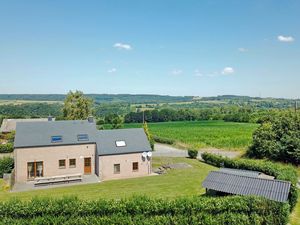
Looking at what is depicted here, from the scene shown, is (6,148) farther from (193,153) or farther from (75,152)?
(193,153)

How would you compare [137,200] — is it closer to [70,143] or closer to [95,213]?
[95,213]

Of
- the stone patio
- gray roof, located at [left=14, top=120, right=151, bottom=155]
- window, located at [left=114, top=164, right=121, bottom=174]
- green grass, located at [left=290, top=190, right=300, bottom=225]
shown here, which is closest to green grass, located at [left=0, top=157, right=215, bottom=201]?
the stone patio

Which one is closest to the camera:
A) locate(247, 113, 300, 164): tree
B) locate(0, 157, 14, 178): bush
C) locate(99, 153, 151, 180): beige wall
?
locate(99, 153, 151, 180): beige wall

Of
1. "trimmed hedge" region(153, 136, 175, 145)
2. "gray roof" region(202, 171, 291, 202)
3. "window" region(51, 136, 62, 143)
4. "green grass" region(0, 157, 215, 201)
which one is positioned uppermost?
"window" region(51, 136, 62, 143)

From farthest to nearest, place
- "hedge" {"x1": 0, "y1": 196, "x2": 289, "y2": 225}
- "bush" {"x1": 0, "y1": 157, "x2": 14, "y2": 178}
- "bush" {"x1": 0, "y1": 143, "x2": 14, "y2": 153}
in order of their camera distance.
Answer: "bush" {"x1": 0, "y1": 143, "x2": 14, "y2": 153} → "bush" {"x1": 0, "y1": 157, "x2": 14, "y2": 178} → "hedge" {"x1": 0, "y1": 196, "x2": 289, "y2": 225}

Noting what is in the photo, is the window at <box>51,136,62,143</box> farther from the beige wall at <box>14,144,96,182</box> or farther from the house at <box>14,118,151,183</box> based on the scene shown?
the beige wall at <box>14,144,96,182</box>

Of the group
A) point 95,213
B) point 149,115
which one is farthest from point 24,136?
point 149,115

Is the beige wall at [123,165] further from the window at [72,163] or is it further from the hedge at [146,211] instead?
the hedge at [146,211]

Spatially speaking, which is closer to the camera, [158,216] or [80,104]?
[158,216]
